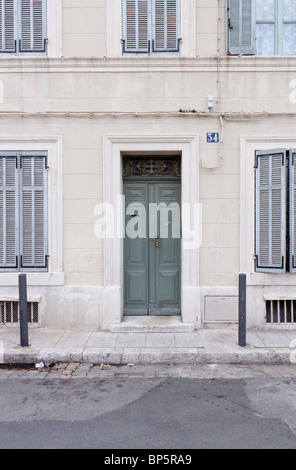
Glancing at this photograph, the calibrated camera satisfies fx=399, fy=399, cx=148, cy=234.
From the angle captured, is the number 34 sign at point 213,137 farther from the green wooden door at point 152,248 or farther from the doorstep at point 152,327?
the doorstep at point 152,327

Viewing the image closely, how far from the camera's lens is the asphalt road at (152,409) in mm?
3400

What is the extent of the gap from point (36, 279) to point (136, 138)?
2.88m

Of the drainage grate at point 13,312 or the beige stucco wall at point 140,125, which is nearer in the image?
the beige stucco wall at point 140,125

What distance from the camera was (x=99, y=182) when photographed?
6.68 metres

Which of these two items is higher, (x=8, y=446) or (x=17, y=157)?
(x=17, y=157)

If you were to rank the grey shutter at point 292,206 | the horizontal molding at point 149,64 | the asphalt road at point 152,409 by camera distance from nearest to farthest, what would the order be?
the asphalt road at point 152,409 < the grey shutter at point 292,206 < the horizontal molding at point 149,64

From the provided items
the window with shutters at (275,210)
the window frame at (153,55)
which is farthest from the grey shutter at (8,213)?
the window with shutters at (275,210)

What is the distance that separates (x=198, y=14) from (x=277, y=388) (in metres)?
5.80

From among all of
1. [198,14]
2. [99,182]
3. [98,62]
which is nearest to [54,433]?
[99,182]

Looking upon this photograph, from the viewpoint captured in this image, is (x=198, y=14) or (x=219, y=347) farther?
(x=198, y=14)

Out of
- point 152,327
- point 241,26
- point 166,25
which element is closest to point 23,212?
point 152,327

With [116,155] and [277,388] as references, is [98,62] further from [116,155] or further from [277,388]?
[277,388]

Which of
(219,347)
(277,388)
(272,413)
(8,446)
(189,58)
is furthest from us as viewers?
(189,58)

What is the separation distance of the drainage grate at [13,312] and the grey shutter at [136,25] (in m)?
4.59
